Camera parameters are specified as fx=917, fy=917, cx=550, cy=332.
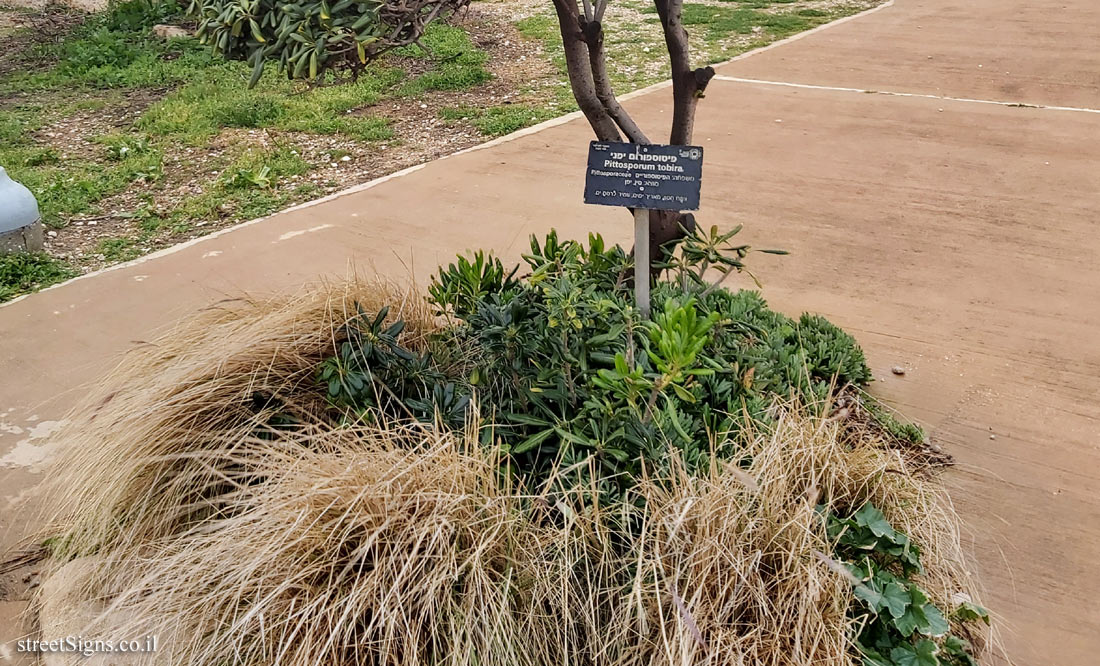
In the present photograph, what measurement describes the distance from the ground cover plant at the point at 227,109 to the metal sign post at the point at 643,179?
167cm

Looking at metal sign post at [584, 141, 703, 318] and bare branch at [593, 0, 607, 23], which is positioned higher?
bare branch at [593, 0, 607, 23]

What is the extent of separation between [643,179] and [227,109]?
584 centimetres

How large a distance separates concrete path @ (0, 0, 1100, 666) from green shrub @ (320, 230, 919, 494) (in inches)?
24.2

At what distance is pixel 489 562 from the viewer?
95.1 inches

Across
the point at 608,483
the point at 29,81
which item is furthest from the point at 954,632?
the point at 29,81

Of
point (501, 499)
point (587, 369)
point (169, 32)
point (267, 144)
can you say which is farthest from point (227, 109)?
point (501, 499)

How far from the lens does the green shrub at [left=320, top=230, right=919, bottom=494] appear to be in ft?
8.93

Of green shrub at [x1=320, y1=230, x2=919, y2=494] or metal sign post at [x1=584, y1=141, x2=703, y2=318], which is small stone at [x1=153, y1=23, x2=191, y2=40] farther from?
metal sign post at [x1=584, y1=141, x2=703, y2=318]

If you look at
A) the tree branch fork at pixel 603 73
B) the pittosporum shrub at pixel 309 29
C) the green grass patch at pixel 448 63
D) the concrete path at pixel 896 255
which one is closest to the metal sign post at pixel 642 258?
the tree branch fork at pixel 603 73

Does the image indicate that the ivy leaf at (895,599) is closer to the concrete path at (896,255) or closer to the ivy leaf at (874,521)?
the ivy leaf at (874,521)

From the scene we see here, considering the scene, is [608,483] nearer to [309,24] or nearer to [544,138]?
[309,24]

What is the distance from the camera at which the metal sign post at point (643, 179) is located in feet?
9.89

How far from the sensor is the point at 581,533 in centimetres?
252

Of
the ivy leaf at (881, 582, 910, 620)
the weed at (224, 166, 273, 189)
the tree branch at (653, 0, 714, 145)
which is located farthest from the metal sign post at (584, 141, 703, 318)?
the weed at (224, 166, 273, 189)
